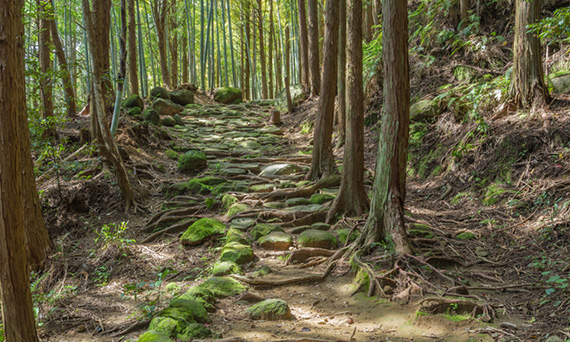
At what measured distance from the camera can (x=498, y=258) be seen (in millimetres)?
4617

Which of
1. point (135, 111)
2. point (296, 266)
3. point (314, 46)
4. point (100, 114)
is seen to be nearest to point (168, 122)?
point (135, 111)

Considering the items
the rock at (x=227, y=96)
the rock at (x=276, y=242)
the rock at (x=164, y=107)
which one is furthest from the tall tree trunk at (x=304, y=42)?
the rock at (x=276, y=242)

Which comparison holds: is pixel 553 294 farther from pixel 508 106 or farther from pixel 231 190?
pixel 231 190

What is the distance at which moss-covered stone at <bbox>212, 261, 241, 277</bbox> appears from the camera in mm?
4993

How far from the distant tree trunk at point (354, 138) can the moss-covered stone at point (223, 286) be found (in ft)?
7.44

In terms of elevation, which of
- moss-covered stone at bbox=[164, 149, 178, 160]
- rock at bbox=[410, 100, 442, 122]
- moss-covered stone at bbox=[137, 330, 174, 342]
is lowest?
moss-covered stone at bbox=[137, 330, 174, 342]

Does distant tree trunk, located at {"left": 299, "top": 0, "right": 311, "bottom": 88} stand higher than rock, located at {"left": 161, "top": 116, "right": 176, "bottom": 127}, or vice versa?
distant tree trunk, located at {"left": 299, "top": 0, "right": 311, "bottom": 88}

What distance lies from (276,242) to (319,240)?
2.32ft

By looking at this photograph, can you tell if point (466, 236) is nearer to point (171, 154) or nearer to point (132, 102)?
point (171, 154)

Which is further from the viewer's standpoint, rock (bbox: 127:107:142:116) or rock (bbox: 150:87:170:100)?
rock (bbox: 150:87:170:100)

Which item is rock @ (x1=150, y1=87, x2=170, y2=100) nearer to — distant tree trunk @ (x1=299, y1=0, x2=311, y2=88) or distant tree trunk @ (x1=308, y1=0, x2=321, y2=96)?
distant tree trunk @ (x1=299, y1=0, x2=311, y2=88)

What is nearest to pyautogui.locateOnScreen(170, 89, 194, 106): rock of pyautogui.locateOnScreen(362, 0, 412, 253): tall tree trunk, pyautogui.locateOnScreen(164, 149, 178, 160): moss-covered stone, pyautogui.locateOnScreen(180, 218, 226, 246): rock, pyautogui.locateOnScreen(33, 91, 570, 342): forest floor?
pyautogui.locateOnScreen(164, 149, 178, 160): moss-covered stone

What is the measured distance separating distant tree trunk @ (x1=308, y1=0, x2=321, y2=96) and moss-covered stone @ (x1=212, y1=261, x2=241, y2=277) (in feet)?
36.6

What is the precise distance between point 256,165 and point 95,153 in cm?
385
